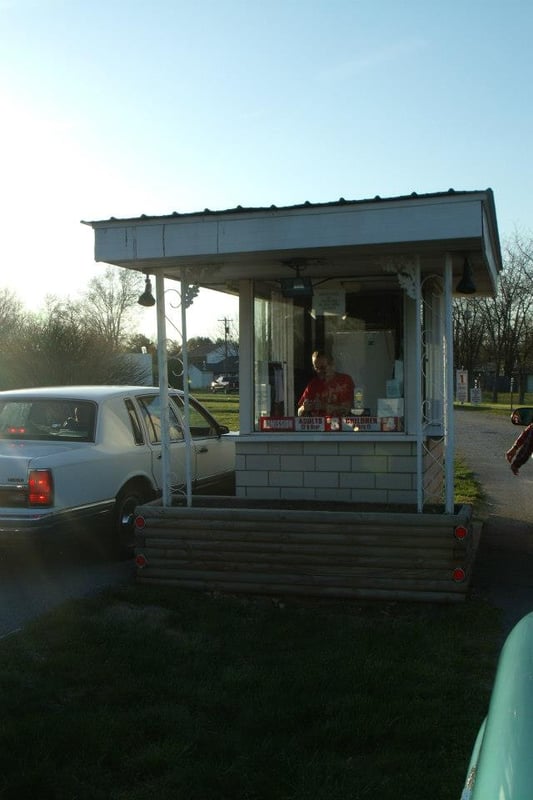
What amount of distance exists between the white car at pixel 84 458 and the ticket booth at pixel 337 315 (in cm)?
124

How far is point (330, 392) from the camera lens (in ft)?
25.7

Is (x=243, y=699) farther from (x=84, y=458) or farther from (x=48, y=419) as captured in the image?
(x=48, y=419)

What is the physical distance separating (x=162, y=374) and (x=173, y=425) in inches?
89.2

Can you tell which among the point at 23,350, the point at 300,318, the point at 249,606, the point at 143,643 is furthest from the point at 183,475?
the point at 23,350

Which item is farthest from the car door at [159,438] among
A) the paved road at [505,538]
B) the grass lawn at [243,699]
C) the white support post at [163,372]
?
the paved road at [505,538]

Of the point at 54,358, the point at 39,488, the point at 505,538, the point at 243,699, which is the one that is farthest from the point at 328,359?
the point at 54,358

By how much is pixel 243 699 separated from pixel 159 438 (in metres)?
4.82

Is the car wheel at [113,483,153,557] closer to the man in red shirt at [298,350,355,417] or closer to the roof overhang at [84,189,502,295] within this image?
the man in red shirt at [298,350,355,417]

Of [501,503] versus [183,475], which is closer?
[183,475]

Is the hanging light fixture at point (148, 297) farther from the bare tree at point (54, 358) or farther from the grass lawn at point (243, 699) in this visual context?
the bare tree at point (54, 358)

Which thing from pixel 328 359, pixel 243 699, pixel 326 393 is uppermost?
pixel 328 359

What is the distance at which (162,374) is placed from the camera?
23.9 feet

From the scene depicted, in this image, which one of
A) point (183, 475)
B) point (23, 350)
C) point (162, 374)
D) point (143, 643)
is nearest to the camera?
point (143, 643)

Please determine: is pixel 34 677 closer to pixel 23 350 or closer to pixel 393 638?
pixel 393 638
